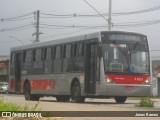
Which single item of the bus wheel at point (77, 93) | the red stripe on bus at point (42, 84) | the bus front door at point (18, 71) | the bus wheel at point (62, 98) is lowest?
the bus wheel at point (62, 98)

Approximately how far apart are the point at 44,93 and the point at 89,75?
17.5ft

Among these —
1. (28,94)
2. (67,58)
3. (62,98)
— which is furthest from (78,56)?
(28,94)

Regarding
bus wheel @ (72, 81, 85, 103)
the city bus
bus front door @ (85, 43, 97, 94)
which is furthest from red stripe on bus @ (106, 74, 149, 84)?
bus wheel @ (72, 81, 85, 103)

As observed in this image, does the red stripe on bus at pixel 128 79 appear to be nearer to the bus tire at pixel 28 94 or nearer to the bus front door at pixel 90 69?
the bus front door at pixel 90 69

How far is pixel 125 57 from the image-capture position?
77.7 feet

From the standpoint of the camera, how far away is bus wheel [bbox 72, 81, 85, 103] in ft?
81.5

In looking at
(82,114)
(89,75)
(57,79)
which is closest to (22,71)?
(57,79)

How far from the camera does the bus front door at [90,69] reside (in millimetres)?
23953

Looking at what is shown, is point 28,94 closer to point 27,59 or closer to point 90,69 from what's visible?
point 27,59

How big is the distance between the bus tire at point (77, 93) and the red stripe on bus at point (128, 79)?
2019mm

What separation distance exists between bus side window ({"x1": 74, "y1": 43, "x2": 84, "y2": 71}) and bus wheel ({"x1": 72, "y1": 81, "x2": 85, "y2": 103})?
77 centimetres

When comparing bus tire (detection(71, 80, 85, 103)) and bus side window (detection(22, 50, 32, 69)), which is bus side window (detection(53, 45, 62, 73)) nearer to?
bus tire (detection(71, 80, 85, 103))

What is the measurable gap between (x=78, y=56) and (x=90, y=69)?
1.05 metres

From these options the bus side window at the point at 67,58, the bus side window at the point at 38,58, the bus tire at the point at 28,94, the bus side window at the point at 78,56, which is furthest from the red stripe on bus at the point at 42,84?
the bus side window at the point at 78,56
